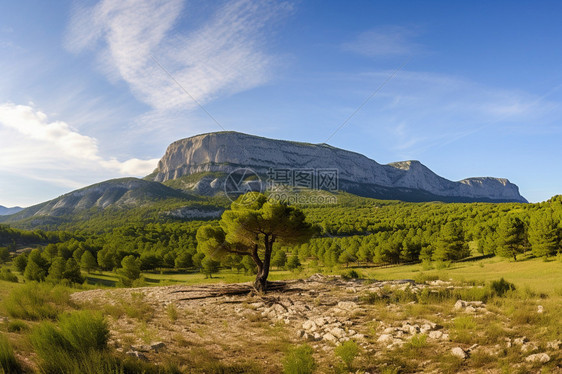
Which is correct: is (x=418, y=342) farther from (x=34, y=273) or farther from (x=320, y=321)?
(x=34, y=273)

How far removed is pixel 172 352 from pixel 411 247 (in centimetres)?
5352

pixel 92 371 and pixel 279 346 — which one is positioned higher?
pixel 92 371

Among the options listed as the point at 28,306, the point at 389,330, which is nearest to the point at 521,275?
the point at 389,330

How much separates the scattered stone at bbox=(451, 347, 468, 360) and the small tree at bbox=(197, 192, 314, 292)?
9.56m

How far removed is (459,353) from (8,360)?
360 inches

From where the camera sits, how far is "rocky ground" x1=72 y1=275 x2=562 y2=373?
5938mm

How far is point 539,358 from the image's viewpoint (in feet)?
18.0

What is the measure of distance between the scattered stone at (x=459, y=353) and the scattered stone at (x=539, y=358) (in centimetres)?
111

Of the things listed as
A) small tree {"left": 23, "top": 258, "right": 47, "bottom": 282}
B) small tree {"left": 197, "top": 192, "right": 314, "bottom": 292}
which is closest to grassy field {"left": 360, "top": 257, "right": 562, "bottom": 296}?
small tree {"left": 197, "top": 192, "right": 314, "bottom": 292}

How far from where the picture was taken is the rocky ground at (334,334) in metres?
5.94

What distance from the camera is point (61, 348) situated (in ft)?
17.8

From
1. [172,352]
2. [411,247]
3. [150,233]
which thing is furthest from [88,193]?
[172,352]

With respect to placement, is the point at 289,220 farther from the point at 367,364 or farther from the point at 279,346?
the point at 367,364

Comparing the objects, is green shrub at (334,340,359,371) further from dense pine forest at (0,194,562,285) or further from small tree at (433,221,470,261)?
small tree at (433,221,470,261)
